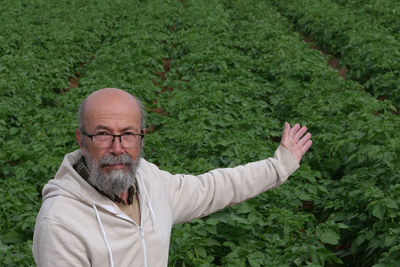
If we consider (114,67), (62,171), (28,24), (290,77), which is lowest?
(28,24)

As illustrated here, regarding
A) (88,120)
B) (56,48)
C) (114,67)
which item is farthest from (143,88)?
(88,120)

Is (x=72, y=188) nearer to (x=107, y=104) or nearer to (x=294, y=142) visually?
(x=107, y=104)

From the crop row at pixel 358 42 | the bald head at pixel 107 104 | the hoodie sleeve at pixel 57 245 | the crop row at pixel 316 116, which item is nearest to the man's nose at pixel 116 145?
the bald head at pixel 107 104

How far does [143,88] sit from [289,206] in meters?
4.02

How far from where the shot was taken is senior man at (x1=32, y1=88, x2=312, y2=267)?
73.1 inches

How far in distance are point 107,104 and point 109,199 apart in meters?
0.38

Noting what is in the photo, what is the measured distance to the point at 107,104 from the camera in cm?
207

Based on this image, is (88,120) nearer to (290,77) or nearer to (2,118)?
(2,118)

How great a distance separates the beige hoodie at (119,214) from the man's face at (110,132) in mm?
79

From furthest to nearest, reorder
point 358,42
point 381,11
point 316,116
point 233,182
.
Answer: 1. point 381,11
2. point 358,42
3. point 316,116
4. point 233,182

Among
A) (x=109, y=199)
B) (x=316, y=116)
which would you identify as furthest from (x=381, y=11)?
(x=109, y=199)

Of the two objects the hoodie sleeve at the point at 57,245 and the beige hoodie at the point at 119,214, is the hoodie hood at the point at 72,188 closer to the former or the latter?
the beige hoodie at the point at 119,214

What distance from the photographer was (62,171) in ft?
6.74

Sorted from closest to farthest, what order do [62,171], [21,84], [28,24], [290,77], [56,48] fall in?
[62,171]
[21,84]
[290,77]
[56,48]
[28,24]
